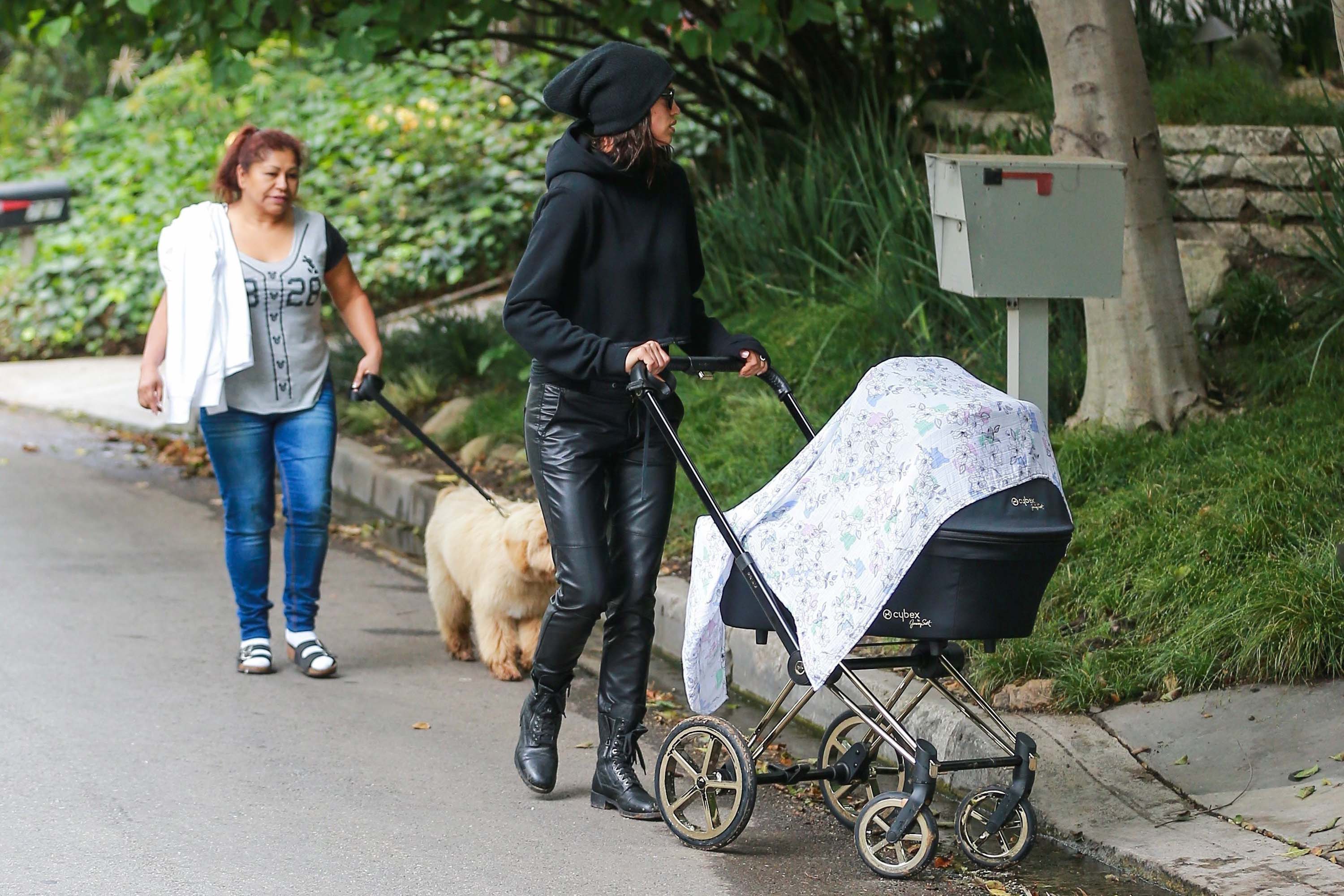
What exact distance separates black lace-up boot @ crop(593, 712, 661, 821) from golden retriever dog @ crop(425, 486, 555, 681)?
99 cm

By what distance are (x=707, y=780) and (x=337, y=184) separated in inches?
465

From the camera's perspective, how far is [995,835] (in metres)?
3.95

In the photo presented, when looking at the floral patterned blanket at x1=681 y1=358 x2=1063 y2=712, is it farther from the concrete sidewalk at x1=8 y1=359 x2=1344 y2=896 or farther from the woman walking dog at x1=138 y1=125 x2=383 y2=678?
the woman walking dog at x1=138 y1=125 x2=383 y2=678

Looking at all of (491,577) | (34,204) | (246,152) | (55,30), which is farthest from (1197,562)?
(34,204)

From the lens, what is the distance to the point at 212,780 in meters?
4.63

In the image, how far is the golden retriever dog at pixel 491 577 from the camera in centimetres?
551

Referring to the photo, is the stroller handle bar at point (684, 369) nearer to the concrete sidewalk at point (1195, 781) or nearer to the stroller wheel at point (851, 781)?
the stroller wheel at point (851, 781)

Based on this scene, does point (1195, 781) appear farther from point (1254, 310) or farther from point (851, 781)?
point (1254, 310)

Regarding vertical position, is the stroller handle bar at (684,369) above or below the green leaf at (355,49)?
below

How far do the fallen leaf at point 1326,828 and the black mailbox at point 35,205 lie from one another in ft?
22.7

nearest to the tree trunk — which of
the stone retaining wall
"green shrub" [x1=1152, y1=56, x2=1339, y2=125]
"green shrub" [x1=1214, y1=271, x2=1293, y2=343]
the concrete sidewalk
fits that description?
"green shrub" [x1=1214, y1=271, x2=1293, y2=343]

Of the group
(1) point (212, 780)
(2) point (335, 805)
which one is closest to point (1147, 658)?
(2) point (335, 805)

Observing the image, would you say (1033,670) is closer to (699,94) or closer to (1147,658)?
(1147,658)

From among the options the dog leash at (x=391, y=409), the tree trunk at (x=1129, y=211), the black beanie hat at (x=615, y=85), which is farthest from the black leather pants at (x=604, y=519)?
the tree trunk at (x=1129, y=211)
